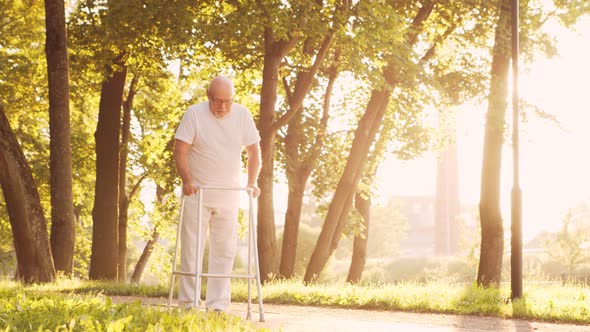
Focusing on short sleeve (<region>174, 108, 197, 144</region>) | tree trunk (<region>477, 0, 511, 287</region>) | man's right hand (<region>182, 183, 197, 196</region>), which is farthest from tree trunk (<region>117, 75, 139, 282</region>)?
man's right hand (<region>182, 183, 197, 196</region>)

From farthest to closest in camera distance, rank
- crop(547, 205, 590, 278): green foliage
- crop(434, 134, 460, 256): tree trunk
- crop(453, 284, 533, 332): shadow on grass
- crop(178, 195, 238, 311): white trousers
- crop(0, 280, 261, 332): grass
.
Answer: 1. crop(434, 134, 460, 256): tree trunk
2. crop(547, 205, 590, 278): green foliage
3. crop(453, 284, 533, 332): shadow on grass
4. crop(178, 195, 238, 311): white trousers
5. crop(0, 280, 261, 332): grass

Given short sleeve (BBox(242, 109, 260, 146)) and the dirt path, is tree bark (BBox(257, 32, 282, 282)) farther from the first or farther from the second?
short sleeve (BBox(242, 109, 260, 146))

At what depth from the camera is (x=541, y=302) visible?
1059 centimetres

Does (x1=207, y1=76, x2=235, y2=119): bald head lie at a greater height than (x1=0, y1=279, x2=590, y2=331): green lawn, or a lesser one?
greater

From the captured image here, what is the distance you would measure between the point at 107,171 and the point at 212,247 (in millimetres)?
12923

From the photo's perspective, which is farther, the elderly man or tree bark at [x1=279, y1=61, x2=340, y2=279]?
tree bark at [x1=279, y1=61, x2=340, y2=279]

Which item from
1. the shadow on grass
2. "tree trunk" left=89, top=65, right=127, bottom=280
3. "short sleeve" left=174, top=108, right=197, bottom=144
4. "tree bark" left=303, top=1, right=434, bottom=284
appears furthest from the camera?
"tree trunk" left=89, top=65, right=127, bottom=280

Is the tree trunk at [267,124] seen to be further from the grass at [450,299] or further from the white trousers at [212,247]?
the white trousers at [212,247]

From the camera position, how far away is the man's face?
25.5ft

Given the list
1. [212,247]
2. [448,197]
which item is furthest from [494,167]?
[448,197]

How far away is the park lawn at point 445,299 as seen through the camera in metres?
9.99

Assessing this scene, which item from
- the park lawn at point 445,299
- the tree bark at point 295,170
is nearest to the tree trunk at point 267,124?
the tree bark at point 295,170

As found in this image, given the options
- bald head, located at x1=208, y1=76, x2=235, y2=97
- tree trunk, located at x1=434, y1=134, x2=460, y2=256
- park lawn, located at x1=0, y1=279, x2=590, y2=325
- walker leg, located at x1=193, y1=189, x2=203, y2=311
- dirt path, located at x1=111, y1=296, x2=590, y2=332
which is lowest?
dirt path, located at x1=111, y1=296, x2=590, y2=332

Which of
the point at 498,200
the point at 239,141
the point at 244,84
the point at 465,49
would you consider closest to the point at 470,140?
the point at 465,49
